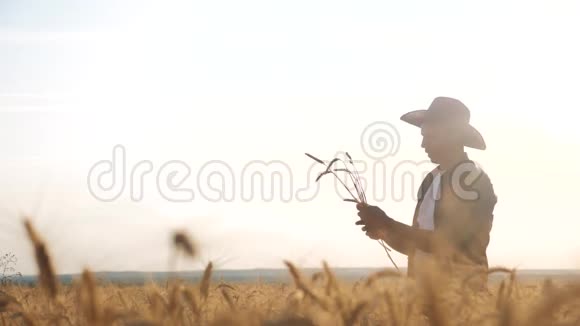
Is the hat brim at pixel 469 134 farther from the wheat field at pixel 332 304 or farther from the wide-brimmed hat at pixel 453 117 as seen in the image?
the wheat field at pixel 332 304

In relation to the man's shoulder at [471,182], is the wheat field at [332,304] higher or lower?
lower

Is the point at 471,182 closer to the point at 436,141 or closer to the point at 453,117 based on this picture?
the point at 436,141

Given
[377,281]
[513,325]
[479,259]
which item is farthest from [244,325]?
[479,259]

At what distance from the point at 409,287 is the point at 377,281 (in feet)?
0.92

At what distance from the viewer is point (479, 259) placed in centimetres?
528

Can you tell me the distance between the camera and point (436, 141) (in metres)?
5.73

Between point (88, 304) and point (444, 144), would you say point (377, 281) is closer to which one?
point (88, 304)

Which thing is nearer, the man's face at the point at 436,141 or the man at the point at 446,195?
the man at the point at 446,195

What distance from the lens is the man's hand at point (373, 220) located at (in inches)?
196

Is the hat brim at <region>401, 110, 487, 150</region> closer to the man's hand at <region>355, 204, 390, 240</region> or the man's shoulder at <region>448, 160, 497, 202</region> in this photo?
the man's shoulder at <region>448, 160, 497, 202</region>

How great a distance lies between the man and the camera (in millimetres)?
4984

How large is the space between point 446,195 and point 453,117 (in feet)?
3.17

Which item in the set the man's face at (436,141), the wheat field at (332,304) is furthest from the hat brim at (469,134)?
the wheat field at (332,304)

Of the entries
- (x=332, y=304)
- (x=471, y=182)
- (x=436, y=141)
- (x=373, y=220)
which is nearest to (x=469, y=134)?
(x=436, y=141)
